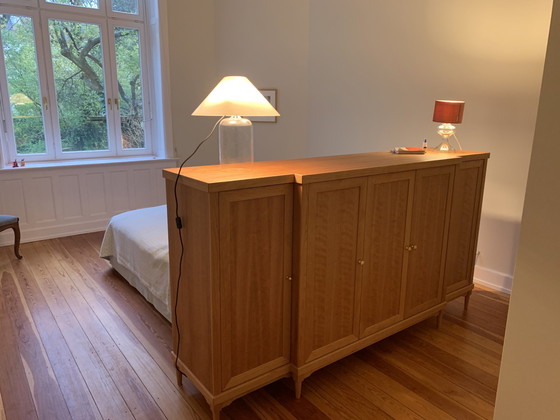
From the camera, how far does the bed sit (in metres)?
2.87

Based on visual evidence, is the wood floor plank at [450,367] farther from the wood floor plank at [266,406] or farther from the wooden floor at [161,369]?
the wood floor plank at [266,406]

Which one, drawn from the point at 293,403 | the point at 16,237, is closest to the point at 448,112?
the point at 293,403

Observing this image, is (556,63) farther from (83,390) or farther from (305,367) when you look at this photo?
(83,390)

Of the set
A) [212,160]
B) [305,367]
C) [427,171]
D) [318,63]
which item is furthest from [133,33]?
[305,367]

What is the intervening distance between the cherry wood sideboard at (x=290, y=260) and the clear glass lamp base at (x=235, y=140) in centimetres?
11

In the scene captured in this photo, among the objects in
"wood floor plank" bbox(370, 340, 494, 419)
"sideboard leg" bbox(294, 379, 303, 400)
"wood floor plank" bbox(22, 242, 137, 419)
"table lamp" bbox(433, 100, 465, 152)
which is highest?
"table lamp" bbox(433, 100, 465, 152)

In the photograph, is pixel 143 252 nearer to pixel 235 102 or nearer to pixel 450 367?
pixel 235 102

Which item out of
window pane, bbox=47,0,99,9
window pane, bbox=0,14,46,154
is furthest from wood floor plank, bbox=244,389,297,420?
window pane, bbox=47,0,99,9

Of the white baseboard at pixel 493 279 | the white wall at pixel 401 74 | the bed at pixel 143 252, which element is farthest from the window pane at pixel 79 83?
the white baseboard at pixel 493 279

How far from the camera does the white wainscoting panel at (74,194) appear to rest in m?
4.47

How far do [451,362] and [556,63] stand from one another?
187 cm

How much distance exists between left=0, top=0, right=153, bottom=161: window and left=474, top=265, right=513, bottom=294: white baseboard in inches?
169

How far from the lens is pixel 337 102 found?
176 inches

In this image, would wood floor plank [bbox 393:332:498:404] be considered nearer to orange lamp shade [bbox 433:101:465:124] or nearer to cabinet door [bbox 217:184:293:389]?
cabinet door [bbox 217:184:293:389]
